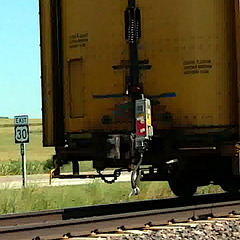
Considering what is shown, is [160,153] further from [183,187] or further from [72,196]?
[72,196]

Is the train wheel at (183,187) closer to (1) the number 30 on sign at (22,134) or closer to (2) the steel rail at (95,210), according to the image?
(2) the steel rail at (95,210)

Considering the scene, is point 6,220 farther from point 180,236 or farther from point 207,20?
point 207,20

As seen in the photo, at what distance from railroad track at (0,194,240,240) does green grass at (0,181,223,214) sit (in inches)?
89.8

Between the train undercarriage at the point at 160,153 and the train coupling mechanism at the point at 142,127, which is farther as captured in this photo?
the train undercarriage at the point at 160,153

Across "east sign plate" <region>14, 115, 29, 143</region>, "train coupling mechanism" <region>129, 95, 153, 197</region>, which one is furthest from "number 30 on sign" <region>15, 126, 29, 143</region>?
"train coupling mechanism" <region>129, 95, 153, 197</region>

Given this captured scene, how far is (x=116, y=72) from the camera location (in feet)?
32.3

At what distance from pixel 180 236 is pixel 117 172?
2.70 m

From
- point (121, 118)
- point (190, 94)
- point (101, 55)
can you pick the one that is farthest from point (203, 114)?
point (101, 55)

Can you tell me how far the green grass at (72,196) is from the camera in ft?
40.6

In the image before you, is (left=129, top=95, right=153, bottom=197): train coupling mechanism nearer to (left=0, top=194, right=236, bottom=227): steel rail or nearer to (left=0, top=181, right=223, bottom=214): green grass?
(left=0, top=194, right=236, bottom=227): steel rail

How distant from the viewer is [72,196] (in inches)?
577

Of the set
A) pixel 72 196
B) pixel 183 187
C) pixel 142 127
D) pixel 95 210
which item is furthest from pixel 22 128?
pixel 142 127

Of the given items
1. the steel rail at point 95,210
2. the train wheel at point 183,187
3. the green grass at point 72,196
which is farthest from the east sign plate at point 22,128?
the steel rail at point 95,210

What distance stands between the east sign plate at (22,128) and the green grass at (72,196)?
7.01 feet
